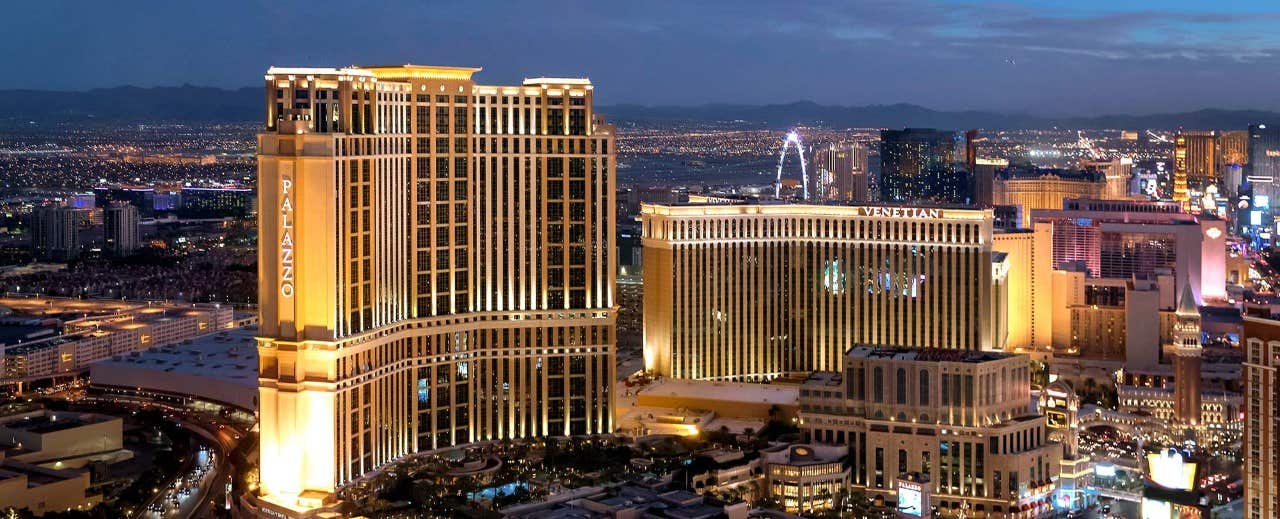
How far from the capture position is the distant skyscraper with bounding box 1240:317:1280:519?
2128 inches

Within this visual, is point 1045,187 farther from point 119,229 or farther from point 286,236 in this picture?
point 286,236

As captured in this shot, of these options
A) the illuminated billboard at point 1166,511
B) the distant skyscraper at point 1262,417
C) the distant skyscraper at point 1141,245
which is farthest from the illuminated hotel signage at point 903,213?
the distant skyscraper at point 1141,245

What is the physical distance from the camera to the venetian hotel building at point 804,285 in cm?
8606

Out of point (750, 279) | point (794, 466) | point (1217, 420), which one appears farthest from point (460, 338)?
point (1217, 420)

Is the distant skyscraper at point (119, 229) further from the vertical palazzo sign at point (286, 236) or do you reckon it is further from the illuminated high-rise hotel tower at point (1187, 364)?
the vertical palazzo sign at point (286, 236)

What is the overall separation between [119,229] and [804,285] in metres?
120

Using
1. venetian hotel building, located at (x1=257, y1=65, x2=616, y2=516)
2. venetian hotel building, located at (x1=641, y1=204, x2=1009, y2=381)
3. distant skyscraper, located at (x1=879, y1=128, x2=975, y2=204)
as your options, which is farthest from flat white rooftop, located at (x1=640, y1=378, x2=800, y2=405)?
distant skyscraper, located at (x1=879, y1=128, x2=975, y2=204)

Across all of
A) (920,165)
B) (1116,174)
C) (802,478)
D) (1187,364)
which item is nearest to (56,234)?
(920,165)

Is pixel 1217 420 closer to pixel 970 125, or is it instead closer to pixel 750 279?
pixel 750 279

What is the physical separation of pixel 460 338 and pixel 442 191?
6.17 meters

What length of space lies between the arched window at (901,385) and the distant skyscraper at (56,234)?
13401 centimetres

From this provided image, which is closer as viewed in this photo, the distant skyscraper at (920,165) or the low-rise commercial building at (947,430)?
the low-rise commercial building at (947,430)

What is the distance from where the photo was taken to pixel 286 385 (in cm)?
6222

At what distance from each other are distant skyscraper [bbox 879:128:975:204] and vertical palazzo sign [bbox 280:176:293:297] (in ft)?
404
